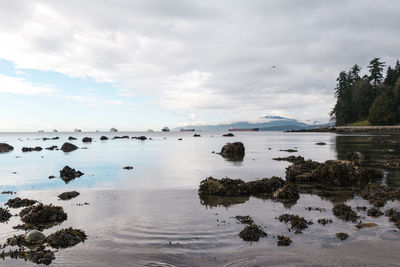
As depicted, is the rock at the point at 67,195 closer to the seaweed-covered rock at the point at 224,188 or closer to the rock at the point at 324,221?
the seaweed-covered rock at the point at 224,188

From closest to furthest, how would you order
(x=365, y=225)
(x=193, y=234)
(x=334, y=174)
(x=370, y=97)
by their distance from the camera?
(x=193, y=234) → (x=365, y=225) → (x=334, y=174) → (x=370, y=97)

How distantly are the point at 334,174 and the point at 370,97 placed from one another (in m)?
141

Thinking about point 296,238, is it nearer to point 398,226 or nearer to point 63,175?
point 398,226

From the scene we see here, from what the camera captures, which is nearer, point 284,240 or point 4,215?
point 284,240

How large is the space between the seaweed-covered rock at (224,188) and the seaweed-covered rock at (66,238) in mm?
8129

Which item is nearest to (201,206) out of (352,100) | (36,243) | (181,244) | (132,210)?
(132,210)

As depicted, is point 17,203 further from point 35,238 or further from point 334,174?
point 334,174

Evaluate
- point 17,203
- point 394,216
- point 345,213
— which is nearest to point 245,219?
point 345,213

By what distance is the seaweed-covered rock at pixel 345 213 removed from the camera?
11.2 m

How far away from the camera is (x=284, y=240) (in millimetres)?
9016

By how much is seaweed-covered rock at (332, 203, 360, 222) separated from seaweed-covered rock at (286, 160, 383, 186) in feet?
21.9

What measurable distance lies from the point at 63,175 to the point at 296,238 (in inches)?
846

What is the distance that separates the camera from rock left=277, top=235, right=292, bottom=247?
348 inches

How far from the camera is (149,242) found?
30.5ft
